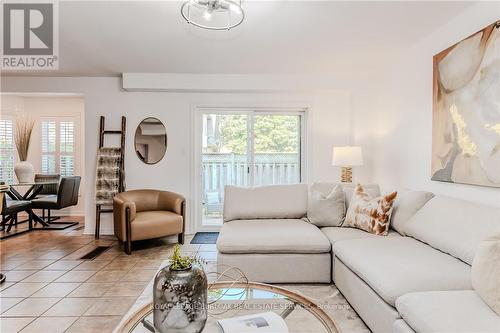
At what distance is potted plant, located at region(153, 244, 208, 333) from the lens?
4.17 ft

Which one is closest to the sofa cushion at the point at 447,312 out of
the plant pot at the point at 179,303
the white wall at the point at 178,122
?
the plant pot at the point at 179,303

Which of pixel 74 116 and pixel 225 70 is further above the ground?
pixel 225 70

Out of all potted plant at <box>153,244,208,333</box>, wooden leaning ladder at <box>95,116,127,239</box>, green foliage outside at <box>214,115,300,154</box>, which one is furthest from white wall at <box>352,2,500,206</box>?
wooden leaning ladder at <box>95,116,127,239</box>

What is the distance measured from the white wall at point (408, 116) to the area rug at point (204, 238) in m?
2.47

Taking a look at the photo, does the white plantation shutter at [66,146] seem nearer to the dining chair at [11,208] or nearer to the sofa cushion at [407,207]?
the dining chair at [11,208]

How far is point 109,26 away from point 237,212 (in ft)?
7.30

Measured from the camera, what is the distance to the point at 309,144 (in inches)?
181

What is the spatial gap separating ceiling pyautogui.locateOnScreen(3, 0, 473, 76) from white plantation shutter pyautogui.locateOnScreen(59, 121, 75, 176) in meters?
2.07

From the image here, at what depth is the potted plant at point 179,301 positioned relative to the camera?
1270 mm

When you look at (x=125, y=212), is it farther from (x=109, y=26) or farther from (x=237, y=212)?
(x=109, y=26)

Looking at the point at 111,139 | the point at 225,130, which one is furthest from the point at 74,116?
the point at 225,130

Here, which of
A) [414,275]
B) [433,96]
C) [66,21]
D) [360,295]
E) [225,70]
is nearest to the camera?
[414,275]

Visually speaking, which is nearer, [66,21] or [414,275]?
[414,275]

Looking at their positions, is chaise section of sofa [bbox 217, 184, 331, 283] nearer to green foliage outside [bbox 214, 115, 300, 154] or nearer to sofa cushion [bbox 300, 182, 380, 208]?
sofa cushion [bbox 300, 182, 380, 208]
